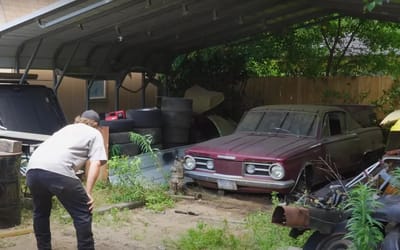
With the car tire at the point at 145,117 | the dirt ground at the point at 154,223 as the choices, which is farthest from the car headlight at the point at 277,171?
the car tire at the point at 145,117

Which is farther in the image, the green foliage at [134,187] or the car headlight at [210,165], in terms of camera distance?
the car headlight at [210,165]

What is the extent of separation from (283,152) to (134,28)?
16.8 feet

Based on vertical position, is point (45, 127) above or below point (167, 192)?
above

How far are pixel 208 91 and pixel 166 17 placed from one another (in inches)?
154

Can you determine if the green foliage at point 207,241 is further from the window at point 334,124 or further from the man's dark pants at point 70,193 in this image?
the window at point 334,124

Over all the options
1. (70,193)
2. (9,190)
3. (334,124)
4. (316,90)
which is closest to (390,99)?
(316,90)

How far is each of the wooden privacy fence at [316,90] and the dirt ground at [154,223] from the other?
769 centimetres

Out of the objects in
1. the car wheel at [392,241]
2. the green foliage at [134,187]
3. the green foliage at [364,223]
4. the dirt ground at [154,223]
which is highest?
the green foliage at [364,223]

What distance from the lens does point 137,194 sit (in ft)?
29.9

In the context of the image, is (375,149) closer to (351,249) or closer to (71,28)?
(71,28)

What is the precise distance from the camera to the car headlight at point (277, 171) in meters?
8.68

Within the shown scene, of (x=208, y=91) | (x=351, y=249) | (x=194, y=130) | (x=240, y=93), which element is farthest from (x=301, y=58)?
(x=351, y=249)

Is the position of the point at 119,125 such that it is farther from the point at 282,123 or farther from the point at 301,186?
the point at 301,186

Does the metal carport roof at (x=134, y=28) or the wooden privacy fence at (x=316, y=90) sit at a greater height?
the metal carport roof at (x=134, y=28)
